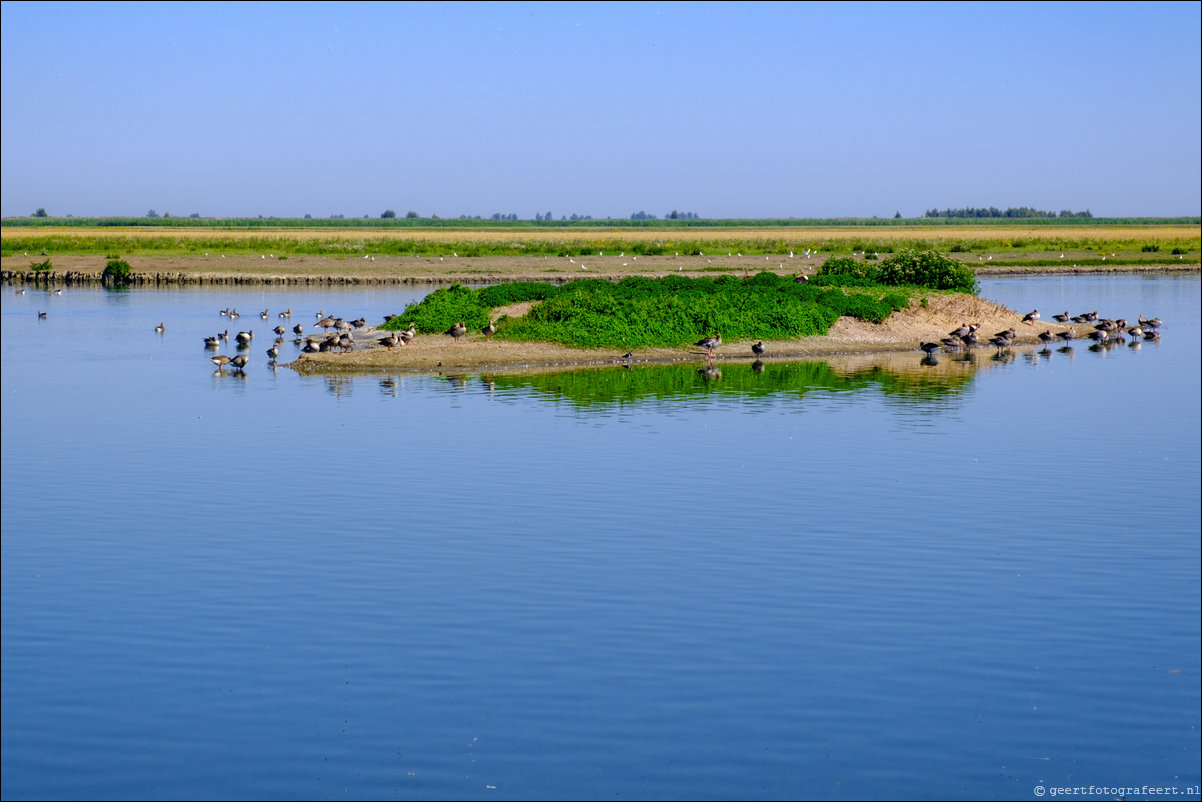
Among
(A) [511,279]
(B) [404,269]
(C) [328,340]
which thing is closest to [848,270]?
(C) [328,340]

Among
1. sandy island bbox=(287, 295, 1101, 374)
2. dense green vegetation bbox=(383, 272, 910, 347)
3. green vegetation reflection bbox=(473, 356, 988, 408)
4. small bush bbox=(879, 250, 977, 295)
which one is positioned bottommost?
green vegetation reflection bbox=(473, 356, 988, 408)

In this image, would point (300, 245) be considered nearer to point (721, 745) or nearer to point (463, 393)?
point (463, 393)

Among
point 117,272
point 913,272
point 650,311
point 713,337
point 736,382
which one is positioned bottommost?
point 736,382

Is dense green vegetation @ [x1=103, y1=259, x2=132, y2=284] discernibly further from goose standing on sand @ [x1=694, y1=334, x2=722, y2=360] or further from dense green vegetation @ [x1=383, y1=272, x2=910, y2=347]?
goose standing on sand @ [x1=694, y1=334, x2=722, y2=360]

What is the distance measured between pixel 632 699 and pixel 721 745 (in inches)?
46.7

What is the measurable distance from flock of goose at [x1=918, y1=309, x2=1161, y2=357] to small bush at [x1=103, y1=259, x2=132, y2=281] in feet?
193

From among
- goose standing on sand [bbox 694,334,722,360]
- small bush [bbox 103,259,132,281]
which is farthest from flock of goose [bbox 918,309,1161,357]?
small bush [bbox 103,259,132,281]

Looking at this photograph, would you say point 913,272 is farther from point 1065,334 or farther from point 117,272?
point 117,272

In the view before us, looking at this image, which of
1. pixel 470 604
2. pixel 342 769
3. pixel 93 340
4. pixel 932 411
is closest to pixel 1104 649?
pixel 470 604

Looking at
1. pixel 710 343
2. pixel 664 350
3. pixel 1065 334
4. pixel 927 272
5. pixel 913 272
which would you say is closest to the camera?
pixel 664 350

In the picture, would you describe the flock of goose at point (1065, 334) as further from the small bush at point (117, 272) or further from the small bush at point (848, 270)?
the small bush at point (117, 272)

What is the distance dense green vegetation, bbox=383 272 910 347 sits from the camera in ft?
142

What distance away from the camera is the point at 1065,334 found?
48906mm

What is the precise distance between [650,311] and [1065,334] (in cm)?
1540
